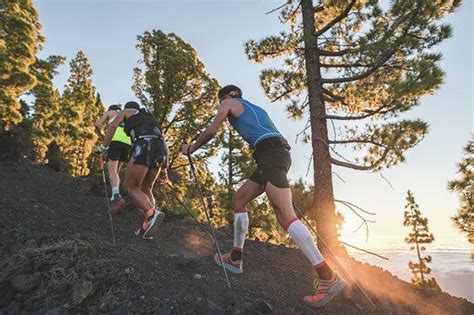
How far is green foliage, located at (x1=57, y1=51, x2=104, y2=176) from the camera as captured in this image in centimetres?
2522

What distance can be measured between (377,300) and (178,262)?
2.76 m

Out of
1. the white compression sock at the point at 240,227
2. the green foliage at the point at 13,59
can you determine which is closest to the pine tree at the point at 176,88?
the green foliage at the point at 13,59

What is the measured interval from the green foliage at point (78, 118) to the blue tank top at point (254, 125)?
19728 mm

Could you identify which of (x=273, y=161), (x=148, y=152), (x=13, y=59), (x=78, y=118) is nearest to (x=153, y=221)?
(x=148, y=152)

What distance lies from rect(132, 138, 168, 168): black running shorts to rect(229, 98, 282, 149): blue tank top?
1497 mm

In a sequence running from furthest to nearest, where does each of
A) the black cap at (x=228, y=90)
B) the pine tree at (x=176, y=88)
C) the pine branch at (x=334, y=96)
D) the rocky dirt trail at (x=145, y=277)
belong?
the pine tree at (x=176, y=88), the pine branch at (x=334, y=96), the black cap at (x=228, y=90), the rocky dirt trail at (x=145, y=277)

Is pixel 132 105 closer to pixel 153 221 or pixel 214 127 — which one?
pixel 153 221

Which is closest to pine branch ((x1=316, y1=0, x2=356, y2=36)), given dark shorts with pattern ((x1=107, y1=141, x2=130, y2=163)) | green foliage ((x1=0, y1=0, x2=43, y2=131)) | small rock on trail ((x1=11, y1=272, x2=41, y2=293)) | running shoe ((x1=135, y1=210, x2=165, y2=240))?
dark shorts with pattern ((x1=107, y1=141, x2=130, y2=163))

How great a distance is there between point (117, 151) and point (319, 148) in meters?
4.18

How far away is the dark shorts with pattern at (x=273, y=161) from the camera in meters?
3.84

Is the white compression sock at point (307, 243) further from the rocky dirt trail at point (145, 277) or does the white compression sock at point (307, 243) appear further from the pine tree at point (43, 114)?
the pine tree at point (43, 114)

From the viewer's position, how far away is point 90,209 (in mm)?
7465

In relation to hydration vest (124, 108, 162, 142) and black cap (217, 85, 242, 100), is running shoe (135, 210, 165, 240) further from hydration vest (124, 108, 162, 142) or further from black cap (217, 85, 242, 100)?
black cap (217, 85, 242, 100)

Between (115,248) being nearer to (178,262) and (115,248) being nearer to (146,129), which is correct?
(178,262)
